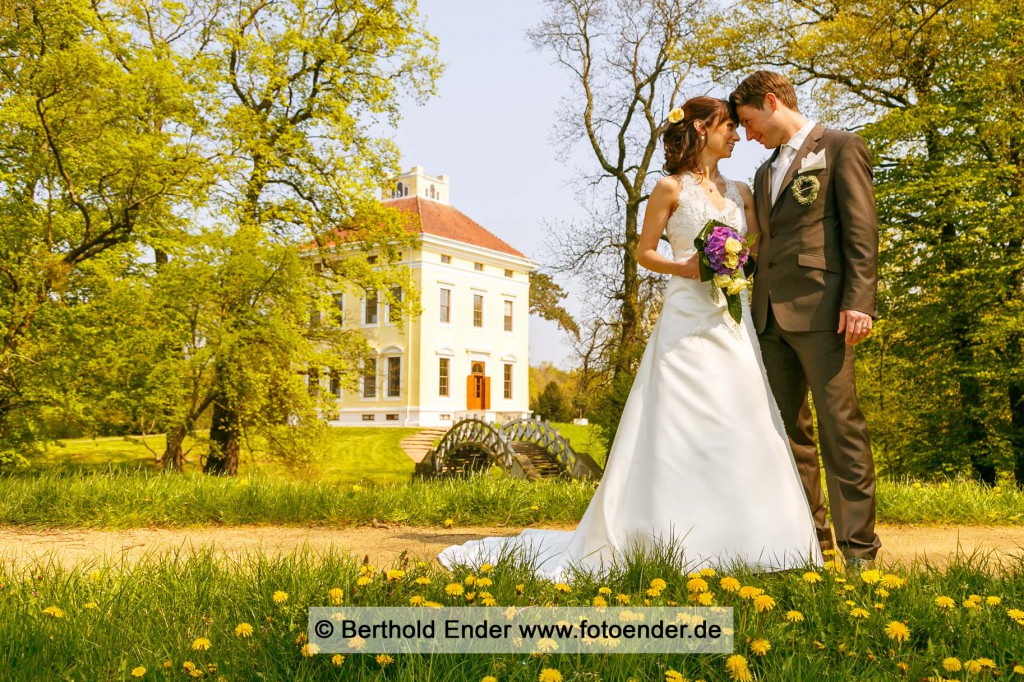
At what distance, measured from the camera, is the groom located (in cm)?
388

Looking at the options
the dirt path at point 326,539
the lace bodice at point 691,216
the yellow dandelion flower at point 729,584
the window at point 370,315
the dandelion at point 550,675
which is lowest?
the dirt path at point 326,539

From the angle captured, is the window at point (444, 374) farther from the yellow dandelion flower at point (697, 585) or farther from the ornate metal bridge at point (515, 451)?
the yellow dandelion flower at point (697, 585)

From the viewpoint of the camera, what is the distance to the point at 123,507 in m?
6.08

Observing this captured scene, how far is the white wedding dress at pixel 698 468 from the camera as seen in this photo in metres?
3.50

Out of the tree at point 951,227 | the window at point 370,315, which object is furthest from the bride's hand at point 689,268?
the window at point 370,315

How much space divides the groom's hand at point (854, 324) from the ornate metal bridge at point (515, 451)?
14993 mm

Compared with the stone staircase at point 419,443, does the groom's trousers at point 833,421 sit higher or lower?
higher

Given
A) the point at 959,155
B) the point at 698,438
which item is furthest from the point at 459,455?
the point at 698,438

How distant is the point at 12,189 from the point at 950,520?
14.4 m

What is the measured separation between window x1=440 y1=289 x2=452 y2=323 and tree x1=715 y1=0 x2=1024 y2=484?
23.5 m

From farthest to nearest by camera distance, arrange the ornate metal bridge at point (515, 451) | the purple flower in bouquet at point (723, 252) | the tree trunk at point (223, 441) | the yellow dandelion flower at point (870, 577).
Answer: the ornate metal bridge at point (515, 451), the tree trunk at point (223, 441), the purple flower in bouquet at point (723, 252), the yellow dandelion flower at point (870, 577)

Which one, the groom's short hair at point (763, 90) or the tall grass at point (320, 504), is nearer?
the groom's short hair at point (763, 90)

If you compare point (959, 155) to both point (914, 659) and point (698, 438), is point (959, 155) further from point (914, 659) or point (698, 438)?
point (914, 659)

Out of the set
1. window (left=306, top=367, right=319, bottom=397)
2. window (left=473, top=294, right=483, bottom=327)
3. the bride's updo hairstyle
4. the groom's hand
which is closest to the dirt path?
the groom's hand
